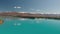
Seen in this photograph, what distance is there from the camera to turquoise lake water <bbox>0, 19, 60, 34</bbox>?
46.1 inches

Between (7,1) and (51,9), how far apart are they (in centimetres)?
47

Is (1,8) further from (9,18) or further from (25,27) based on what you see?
(25,27)

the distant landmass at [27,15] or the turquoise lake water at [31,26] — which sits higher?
the distant landmass at [27,15]

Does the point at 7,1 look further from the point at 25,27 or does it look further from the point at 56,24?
the point at 56,24

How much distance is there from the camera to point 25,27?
3.88 ft

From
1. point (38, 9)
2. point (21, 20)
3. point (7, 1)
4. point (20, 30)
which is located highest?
point (7, 1)

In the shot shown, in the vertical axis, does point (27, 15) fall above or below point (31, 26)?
above

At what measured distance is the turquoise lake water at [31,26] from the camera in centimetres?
117

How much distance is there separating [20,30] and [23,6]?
255mm

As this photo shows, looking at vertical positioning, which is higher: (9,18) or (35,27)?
(9,18)

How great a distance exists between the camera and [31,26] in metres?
1.19

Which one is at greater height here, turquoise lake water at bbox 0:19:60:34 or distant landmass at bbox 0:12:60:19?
distant landmass at bbox 0:12:60:19

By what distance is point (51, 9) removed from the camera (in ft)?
3.86

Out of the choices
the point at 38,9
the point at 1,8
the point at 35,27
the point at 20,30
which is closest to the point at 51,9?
the point at 38,9
